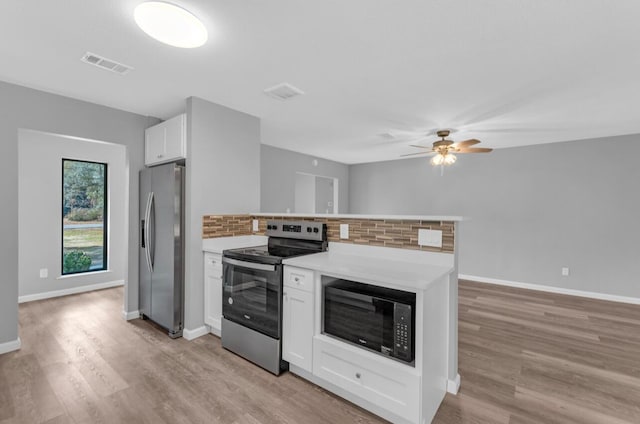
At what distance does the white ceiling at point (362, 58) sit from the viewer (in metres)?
1.77

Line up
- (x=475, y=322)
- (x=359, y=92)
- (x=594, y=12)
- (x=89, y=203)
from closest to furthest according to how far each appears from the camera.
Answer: (x=594, y=12), (x=359, y=92), (x=475, y=322), (x=89, y=203)

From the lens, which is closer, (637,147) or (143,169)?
(143,169)

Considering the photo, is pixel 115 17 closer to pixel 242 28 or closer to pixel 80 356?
pixel 242 28

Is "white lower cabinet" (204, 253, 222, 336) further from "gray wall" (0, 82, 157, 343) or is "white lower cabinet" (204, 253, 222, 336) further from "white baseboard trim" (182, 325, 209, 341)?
"gray wall" (0, 82, 157, 343)

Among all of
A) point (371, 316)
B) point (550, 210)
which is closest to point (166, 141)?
point (371, 316)

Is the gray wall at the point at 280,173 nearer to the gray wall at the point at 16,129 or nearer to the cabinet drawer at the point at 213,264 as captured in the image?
the cabinet drawer at the point at 213,264

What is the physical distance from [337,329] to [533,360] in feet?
6.43

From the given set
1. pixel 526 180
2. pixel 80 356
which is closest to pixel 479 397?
pixel 80 356

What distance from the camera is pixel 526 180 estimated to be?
17.2ft

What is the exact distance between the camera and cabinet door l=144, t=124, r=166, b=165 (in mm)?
3379

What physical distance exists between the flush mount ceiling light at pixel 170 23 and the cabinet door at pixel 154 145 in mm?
1642

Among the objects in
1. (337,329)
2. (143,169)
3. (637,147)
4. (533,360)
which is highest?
(637,147)

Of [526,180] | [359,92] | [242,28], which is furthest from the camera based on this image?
[526,180]

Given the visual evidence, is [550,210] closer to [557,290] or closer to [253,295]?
[557,290]
